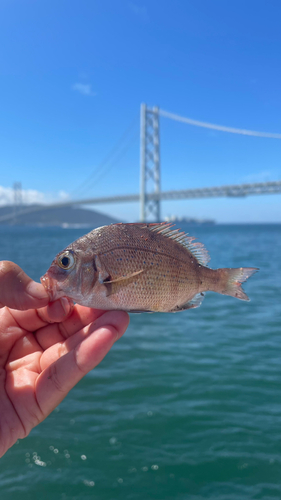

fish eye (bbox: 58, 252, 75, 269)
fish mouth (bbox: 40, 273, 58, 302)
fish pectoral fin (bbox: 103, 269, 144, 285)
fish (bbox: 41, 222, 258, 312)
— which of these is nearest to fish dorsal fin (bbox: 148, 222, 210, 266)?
fish (bbox: 41, 222, 258, 312)

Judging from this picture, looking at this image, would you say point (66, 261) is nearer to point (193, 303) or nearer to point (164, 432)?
point (193, 303)

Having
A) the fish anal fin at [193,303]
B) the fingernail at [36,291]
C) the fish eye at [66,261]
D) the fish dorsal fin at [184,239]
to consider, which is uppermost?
the fish dorsal fin at [184,239]

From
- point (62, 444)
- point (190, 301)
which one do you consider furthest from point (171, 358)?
point (190, 301)

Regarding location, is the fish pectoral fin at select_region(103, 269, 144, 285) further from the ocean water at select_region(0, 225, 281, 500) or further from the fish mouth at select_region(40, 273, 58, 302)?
the ocean water at select_region(0, 225, 281, 500)

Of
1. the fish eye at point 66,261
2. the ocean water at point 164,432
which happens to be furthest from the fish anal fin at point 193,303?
the ocean water at point 164,432

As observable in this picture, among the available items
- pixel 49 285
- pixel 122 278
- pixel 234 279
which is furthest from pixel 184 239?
pixel 49 285

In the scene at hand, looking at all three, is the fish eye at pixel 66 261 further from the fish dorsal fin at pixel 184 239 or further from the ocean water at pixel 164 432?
the ocean water at pixel 164 432
